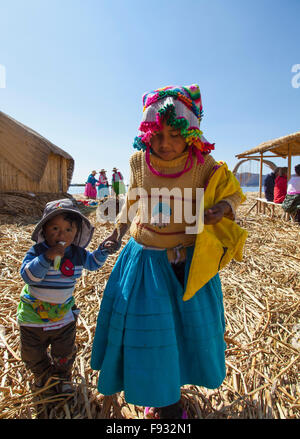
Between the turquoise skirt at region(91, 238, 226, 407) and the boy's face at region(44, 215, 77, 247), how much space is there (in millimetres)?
408

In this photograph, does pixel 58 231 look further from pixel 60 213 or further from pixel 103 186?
pixel 103 186

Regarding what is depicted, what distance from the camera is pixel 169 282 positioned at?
4.80 ft

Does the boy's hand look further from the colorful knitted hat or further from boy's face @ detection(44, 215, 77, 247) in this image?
the colorful knitted hat

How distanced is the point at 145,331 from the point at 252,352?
1.29m

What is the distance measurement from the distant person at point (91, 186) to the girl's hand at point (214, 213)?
49.9ft

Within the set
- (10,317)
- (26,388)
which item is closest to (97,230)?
(10,317)

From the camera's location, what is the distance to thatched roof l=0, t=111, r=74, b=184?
868 centimetres

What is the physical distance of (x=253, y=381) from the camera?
6.31 ft

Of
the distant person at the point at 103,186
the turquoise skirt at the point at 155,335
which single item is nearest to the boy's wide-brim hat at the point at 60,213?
the turquoise skirt at the point at 155,335

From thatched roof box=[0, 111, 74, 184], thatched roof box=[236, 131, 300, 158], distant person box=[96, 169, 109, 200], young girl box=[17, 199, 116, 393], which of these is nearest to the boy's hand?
young girl box=[17, 199, 116, 393]

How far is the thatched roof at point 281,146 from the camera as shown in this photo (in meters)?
7.11

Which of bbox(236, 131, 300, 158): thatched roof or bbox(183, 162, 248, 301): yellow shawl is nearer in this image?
bbox(183, 162, 248, 301): yellow shawl

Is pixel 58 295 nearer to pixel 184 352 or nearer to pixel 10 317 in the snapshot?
pixel 184 352

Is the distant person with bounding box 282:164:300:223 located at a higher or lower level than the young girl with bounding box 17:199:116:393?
higher
